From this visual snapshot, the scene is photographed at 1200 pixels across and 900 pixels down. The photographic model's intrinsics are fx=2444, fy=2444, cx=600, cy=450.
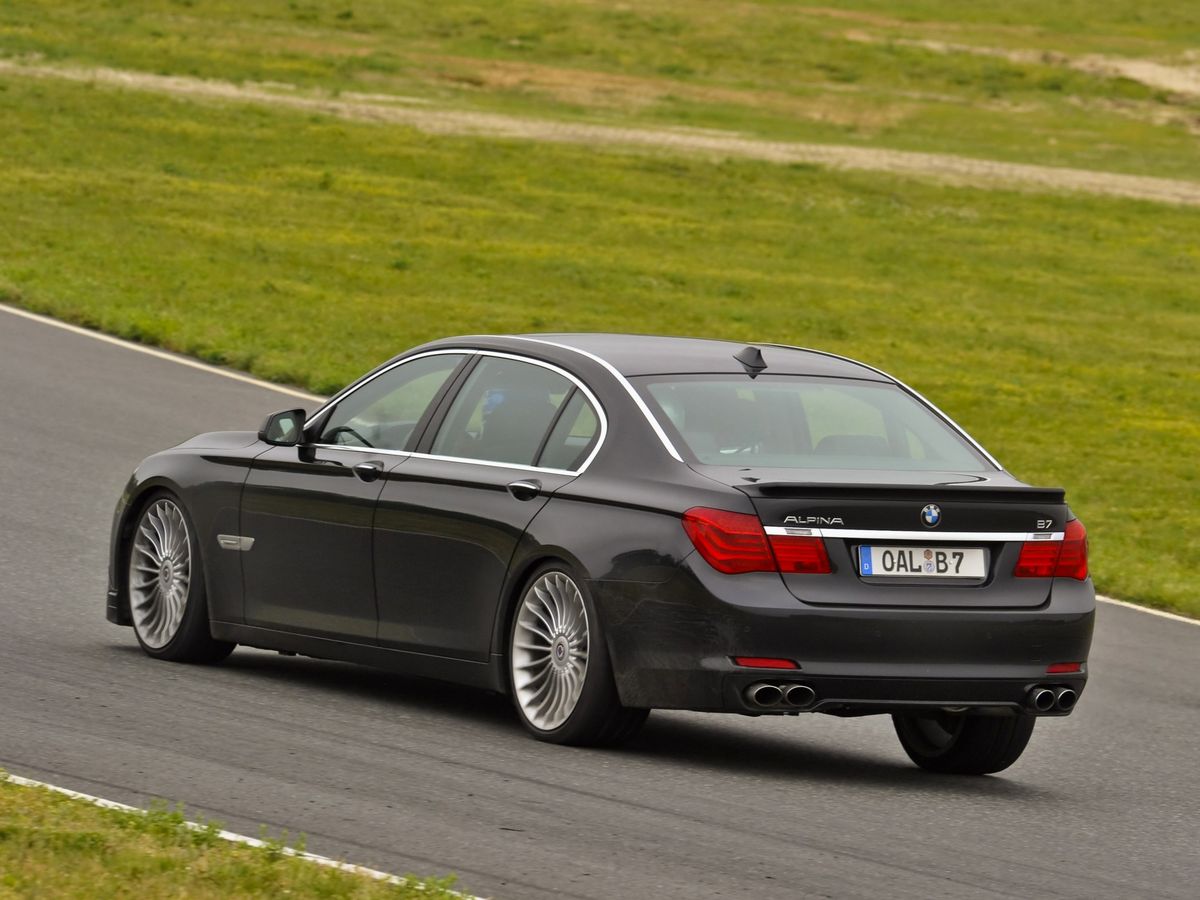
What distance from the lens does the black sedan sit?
8.16m

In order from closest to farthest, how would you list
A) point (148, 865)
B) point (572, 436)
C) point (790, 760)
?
point (148, 865)
point (572, 436)
point (790, 760)

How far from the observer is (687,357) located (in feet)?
30.5

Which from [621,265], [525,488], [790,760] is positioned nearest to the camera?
[525,488]

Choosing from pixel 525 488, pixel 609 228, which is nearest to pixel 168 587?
pixel 525 488

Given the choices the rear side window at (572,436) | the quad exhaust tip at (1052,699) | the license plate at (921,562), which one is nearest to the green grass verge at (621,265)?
the quad exhaust tip at (1052,699)

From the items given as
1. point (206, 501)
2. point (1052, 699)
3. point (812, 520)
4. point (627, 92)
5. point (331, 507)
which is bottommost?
point (627, 92)

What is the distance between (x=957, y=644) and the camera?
8.30 m

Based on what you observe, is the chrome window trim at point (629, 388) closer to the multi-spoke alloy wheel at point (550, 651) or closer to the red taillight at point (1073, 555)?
the multi-spoke alloy wheel at point (550, 651)

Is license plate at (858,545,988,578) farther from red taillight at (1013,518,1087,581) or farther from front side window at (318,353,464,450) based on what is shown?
front side window at (318,353,464,450)

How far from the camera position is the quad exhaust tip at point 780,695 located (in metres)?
8.12

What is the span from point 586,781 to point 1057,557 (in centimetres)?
192

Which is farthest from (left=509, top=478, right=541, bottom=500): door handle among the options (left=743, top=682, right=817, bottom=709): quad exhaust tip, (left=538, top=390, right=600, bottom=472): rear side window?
(left=743, top=682, right=817, bottom=709): quad exhaust tip

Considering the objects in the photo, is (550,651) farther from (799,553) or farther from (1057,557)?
(1057,557)

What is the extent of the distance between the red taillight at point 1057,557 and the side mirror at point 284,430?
3.07 meters
